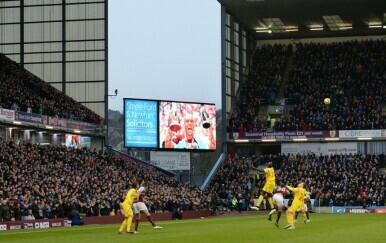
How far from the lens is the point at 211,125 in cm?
7700

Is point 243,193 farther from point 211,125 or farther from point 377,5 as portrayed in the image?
point 377,5

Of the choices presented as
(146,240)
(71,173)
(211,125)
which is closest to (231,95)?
(211,125)

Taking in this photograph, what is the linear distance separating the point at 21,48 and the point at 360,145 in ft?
113

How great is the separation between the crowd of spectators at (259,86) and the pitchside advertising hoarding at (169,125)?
8804 mm

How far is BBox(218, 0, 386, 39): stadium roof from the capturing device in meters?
82.6

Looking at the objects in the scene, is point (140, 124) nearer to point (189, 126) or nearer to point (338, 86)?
point (189, 126)

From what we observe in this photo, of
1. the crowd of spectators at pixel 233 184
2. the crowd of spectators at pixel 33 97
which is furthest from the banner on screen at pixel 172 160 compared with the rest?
the crowd of spectators at pixel 33 97

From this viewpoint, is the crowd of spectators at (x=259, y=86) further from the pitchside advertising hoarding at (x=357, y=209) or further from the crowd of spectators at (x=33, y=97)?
the pitchside advertising hoarding at (x=357, y=209)

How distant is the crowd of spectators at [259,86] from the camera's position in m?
86.1

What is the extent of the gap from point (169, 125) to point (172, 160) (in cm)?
624

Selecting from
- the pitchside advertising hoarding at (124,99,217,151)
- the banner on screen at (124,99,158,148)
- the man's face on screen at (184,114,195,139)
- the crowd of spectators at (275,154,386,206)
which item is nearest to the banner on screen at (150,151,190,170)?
the pitchside advertising hoarding at (124,99,217,151)

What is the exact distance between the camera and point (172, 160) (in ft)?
261

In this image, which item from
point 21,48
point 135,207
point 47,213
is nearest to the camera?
point 135,207

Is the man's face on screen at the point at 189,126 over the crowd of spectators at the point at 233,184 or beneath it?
over
